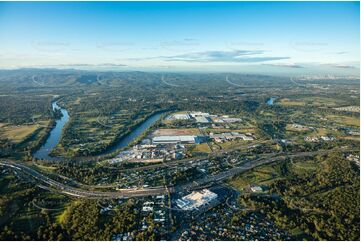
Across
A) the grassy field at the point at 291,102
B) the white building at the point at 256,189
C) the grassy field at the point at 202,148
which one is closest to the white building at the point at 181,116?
the grassy field at the point at 202,148

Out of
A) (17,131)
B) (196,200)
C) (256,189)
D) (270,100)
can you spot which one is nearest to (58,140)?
(17,131)

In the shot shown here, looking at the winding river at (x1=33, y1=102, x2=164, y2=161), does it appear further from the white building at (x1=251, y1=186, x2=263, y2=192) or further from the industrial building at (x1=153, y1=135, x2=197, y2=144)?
the white building at (x1=251, y1=186, x2=263, y2=192)

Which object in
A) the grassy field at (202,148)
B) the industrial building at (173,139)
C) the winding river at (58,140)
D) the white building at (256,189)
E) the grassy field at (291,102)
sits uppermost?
the industrial building at (173,139)

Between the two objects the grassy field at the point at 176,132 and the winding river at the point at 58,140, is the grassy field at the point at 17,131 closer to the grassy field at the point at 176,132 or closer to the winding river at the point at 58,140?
the winding river at the point at 58,140

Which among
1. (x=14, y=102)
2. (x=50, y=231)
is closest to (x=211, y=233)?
(x=50, y=231)

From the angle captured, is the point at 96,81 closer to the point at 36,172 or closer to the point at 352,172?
the point at 36,172

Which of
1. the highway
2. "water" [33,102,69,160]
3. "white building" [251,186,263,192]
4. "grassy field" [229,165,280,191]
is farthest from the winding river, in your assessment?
"white building" [251,186,263,192]

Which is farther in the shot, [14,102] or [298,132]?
[14,102]

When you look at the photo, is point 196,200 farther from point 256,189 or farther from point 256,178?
point 256,178
